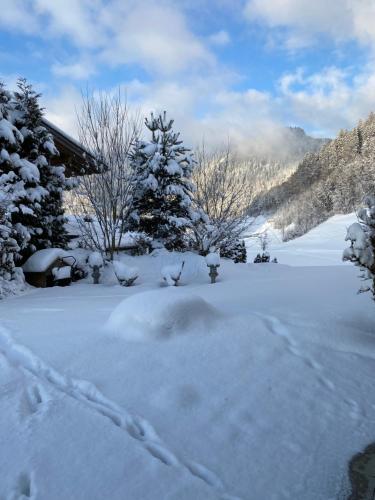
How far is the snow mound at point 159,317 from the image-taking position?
3986 mm

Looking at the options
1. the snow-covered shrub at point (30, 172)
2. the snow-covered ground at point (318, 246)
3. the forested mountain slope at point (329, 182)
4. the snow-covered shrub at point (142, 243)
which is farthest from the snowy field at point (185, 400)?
the forested mountain slope at point (329, 182)

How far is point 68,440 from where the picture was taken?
2297 millimetres

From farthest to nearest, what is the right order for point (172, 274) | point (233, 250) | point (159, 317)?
point (233, 250) → point (172, 274) → point (159, 317)

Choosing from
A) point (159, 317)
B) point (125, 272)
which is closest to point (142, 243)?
point (125, 272)

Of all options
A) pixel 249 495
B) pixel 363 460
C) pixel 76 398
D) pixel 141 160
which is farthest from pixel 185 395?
pixel 141 160

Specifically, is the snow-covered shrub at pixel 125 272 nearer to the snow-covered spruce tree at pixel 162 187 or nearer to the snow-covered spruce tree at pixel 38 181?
the snow-covered spruce tree at pixel 38 181

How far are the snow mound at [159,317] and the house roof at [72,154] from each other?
26.3ft

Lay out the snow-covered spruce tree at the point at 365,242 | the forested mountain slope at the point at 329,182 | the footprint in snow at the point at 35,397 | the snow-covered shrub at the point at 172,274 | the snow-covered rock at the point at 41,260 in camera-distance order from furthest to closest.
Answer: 1. the forested mountain slope at the point at 329,182
2. the snow-covered rock at the point at 41,260
3. the snow-covered shrub at the point at 172,274
4. the snow-covered spruce tree at the point at 365,242
5. the footprint in snow at the point at 35,397

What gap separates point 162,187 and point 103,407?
10.9 metres

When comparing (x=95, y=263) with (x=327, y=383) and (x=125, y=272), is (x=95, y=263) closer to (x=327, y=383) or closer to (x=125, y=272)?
(x=125, y=272)

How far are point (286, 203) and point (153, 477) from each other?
8657 centimetres

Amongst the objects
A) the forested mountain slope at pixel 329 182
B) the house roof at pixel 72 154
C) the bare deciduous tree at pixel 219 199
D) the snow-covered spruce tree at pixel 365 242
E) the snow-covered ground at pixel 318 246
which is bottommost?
the snow-covered ground at pixel 318 246

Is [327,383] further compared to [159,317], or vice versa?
[159,317]

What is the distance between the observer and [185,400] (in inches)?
112
